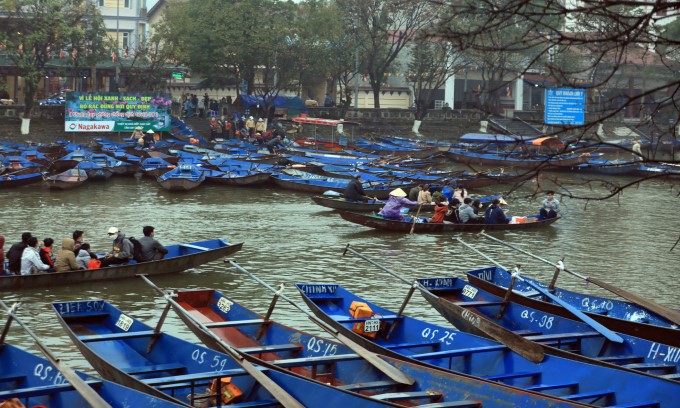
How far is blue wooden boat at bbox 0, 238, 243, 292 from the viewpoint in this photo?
16.7 metres

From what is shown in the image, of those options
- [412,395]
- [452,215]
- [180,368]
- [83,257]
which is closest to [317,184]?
[452,215]

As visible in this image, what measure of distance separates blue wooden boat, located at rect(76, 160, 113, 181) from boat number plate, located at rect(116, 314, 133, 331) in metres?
22.5

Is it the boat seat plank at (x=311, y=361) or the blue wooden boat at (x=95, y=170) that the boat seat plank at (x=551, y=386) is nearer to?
the boat seat plank at (x=311, y=361)

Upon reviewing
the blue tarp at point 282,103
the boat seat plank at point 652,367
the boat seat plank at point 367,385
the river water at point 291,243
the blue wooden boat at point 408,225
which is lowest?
the river water at point 291,243

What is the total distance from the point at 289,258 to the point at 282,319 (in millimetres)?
5529

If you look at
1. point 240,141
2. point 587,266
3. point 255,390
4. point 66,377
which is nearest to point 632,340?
point 255,390

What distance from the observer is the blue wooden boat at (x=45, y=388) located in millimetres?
9305

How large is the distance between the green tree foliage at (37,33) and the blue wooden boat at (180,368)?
1292 inches

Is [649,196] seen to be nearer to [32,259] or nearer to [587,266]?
[587,266]

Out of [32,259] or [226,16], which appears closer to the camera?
[32,259]

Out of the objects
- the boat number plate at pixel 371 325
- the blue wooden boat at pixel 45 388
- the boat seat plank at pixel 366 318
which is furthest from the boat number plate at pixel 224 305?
the blue wooden boat at pixel 45 388

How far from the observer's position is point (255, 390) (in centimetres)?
1016

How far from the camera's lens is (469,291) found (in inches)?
589

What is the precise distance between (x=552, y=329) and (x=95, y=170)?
2448 cm
